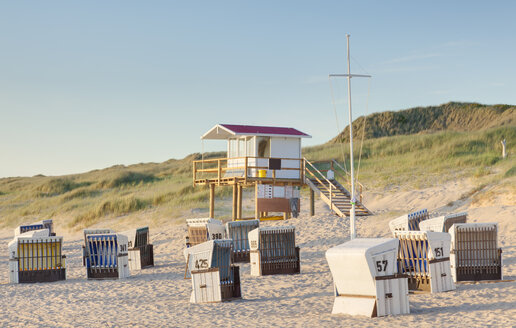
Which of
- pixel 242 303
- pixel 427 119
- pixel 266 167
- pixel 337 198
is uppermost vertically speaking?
pixel 427 119

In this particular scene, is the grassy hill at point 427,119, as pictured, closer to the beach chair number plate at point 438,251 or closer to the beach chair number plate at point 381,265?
the beach chair number plate at point 438,251

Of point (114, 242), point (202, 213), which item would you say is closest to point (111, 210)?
point (202, 213)

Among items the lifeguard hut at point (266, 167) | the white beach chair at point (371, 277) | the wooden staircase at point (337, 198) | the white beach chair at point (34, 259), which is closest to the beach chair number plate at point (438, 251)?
the white beach chair at point (371, 277)

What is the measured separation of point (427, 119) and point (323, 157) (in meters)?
58.9

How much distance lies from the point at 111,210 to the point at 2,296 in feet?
87.8

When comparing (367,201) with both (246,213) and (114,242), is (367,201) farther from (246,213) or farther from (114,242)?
(114,242)

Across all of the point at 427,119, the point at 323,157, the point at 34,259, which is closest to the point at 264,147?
the point at 34,259

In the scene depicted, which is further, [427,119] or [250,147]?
[427,119]

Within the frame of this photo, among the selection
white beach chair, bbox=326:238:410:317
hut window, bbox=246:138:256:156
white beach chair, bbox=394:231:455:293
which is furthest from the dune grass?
white beach chair, bbox=326:238:410:317

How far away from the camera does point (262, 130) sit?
29219 millimetres

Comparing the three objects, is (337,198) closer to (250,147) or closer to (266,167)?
(266,167)

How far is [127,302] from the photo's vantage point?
12789 mm

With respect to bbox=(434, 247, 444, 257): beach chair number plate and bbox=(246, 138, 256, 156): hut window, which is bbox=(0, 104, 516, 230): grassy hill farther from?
bbox=(434, 247, 444, 257): beach chair number plate

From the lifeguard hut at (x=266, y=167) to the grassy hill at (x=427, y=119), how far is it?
226 feet
